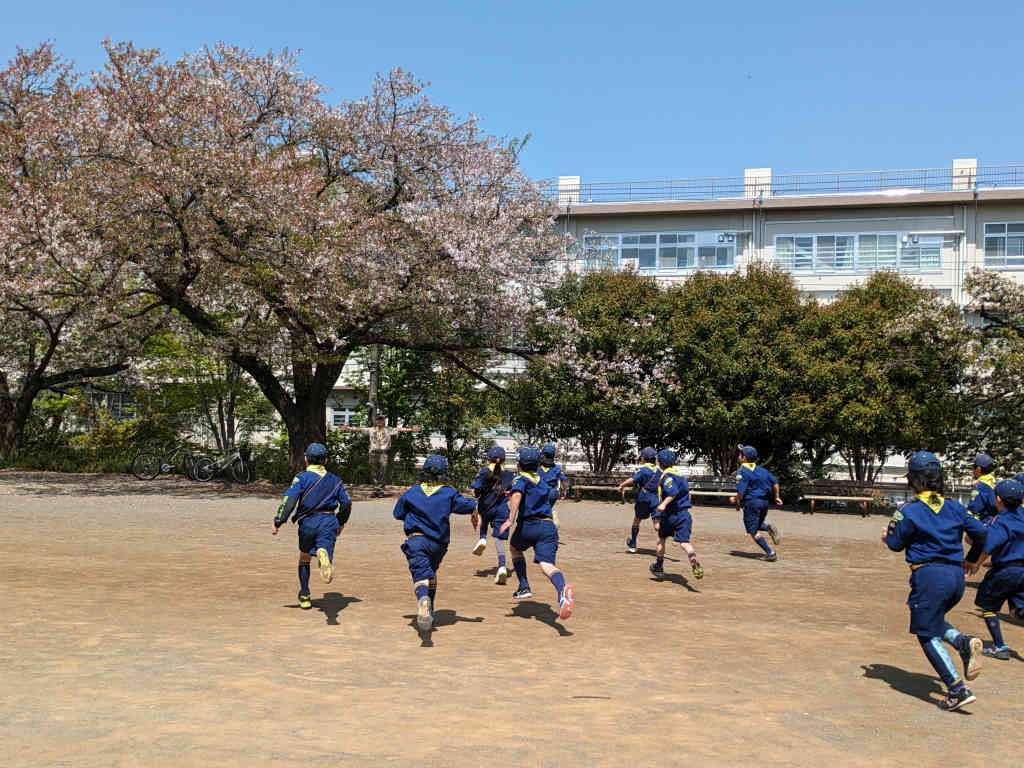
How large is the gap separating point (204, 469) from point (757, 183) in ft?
78.8

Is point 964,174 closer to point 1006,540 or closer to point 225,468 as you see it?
point 225,468

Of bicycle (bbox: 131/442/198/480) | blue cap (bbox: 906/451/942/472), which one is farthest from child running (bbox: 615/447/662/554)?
bicycle (bbox: 131/442/198/480)

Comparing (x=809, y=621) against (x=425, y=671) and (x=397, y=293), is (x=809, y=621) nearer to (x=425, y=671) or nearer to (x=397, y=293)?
(x=425, y=671)

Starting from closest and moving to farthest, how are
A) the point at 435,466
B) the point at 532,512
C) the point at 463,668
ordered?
the point at 463,668 < the point at 435,466 < the point at 532,512

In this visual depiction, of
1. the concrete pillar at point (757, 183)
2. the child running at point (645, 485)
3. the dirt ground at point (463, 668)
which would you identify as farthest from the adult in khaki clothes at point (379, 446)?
the concrete pillar at point (757, 183)

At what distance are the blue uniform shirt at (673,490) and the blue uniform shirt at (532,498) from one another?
9.69ft

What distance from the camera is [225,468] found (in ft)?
82.8

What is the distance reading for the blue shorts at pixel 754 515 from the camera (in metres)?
13.4

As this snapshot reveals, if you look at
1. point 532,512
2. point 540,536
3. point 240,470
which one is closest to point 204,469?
point 240,470

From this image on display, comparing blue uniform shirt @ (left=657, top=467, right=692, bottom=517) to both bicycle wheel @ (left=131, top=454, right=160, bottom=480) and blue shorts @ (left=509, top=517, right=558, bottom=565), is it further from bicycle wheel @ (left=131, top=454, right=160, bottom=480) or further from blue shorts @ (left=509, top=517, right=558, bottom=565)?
bicycle wheel @ (left=131, top=454, right=160, bottom=480)

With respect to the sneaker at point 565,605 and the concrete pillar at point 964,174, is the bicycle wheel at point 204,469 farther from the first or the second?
the concrete pillar at point 964,174

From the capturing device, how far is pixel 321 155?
23.8 meters

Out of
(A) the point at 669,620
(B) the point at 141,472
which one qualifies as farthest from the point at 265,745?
(B) the point at 141,472

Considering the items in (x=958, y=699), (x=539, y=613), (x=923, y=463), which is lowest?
(x=539, y=613)
